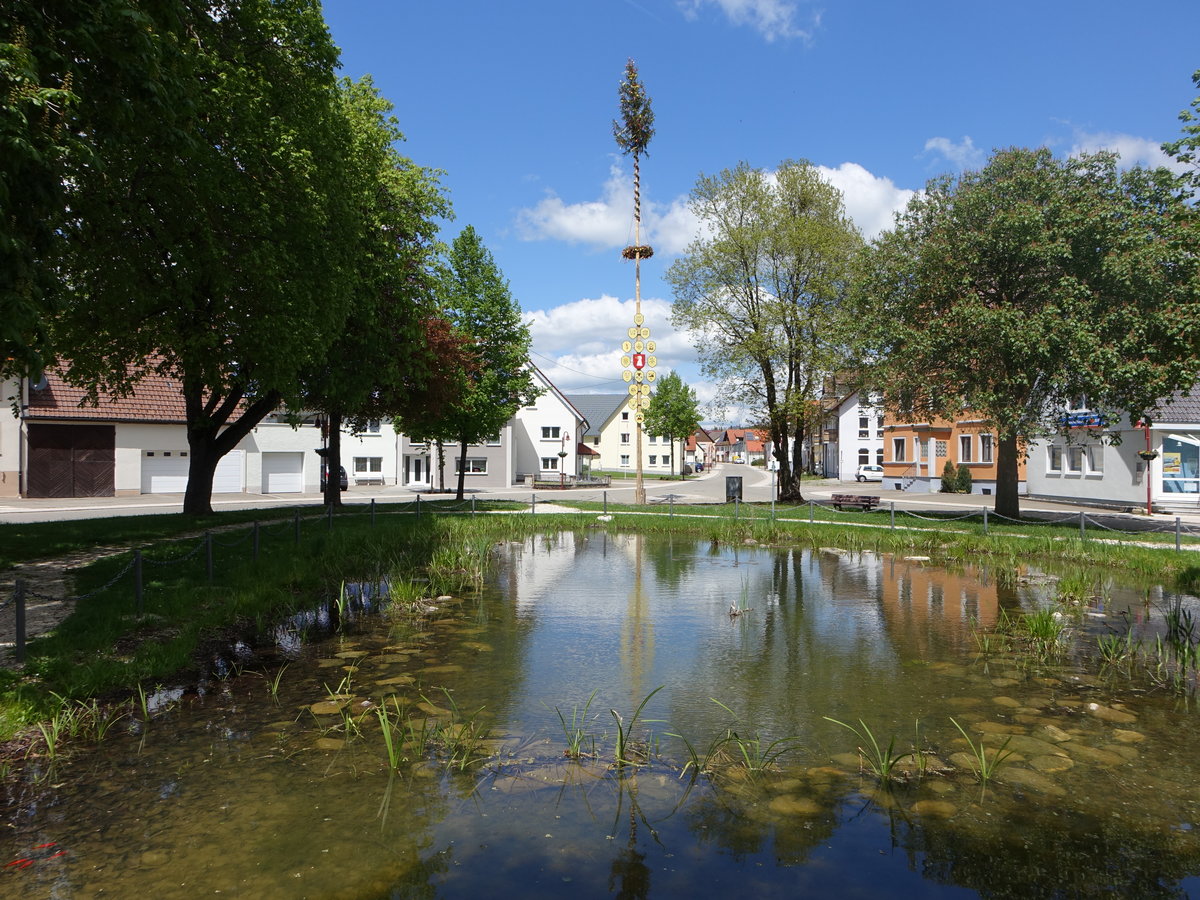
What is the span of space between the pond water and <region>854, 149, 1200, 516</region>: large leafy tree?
11.3 meters

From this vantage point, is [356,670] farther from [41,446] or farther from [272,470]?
[272,470]

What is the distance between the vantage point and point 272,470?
4500 cm

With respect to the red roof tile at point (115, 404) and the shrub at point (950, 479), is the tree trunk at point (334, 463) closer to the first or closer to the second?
the red roof tile at point (115, 404)

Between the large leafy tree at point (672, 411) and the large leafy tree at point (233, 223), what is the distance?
58.5 meters

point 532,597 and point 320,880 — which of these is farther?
point 532,597

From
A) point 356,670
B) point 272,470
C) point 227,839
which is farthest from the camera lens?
point 272,470

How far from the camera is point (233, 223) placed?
48.1 ft

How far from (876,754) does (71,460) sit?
1594 inches

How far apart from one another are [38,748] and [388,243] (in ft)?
55.9

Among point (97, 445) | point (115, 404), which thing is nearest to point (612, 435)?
point (115, 404)

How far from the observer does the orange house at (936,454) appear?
41.6m

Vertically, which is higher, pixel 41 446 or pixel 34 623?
pixel 41 446

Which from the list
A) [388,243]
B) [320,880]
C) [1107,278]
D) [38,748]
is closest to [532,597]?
[38,748]

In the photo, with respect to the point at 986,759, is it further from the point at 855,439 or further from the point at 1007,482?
the point at 855,439
